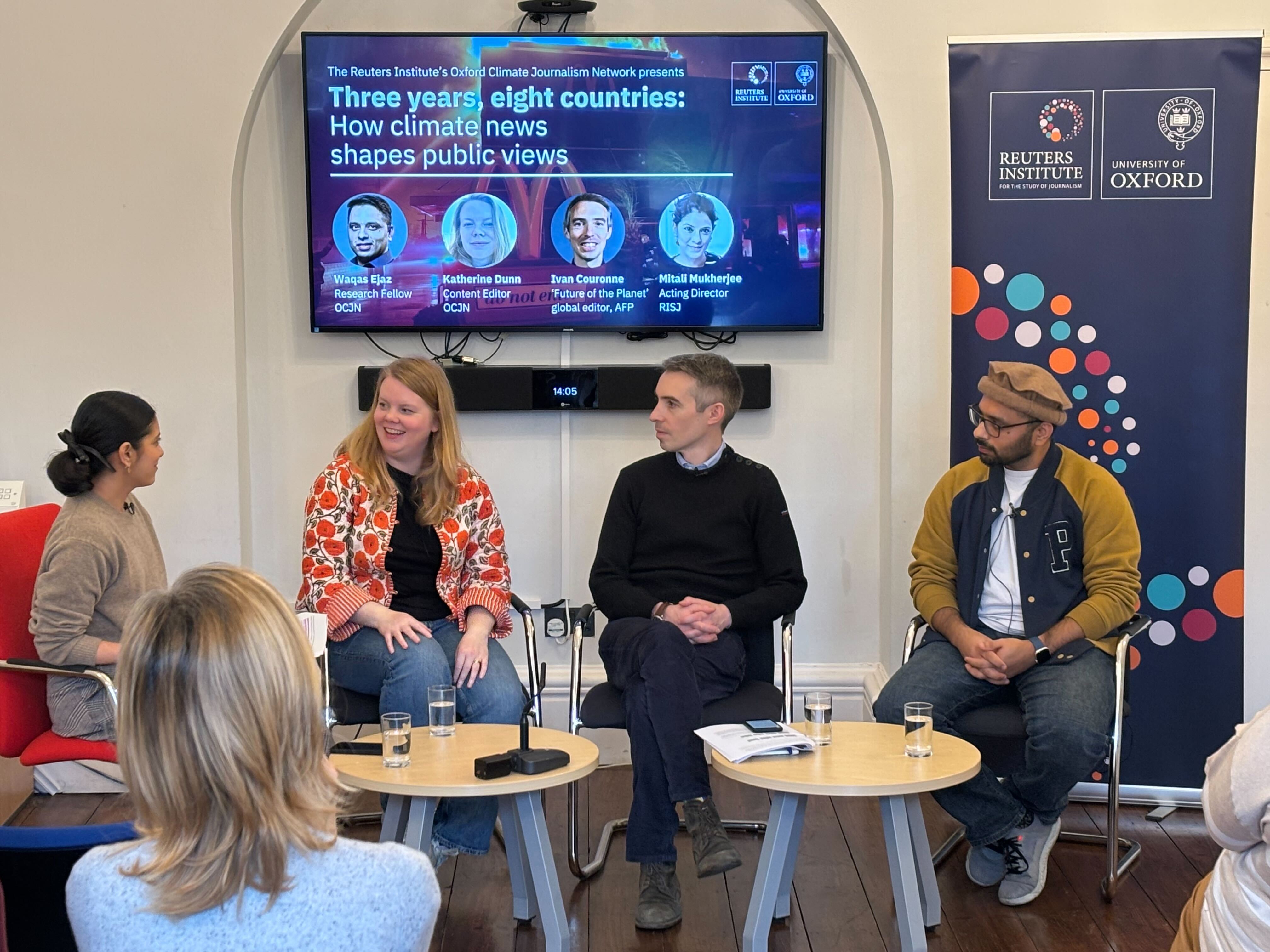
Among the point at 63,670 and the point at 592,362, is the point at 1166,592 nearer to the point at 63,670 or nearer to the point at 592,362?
the point at 592,362

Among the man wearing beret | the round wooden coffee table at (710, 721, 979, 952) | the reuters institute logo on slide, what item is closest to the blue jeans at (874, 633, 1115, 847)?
the man wearing beret

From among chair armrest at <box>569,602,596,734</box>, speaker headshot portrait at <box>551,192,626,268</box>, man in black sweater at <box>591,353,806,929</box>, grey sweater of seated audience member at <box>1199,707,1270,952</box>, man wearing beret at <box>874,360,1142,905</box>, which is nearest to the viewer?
grey sweater of seated audience member at <box>1199,707,1270,952</box>

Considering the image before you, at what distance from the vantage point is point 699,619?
129 inches

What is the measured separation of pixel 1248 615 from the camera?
13.1ft

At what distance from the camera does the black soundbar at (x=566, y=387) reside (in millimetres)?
4113

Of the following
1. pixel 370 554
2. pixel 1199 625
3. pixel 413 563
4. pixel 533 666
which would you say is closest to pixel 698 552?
pixel 533 666

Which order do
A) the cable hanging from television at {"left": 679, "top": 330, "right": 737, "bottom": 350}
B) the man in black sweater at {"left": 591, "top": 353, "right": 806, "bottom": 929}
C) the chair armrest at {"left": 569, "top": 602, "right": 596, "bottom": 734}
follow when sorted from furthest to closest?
the cable hanging from television at {"left": 679, "top": 330, "right": 737, "bottom": 350}, the man in black sweater at {"left": 591, "top": 353, "right": 806, "bottom": 929}, the chair armrest at {"left": 569, "top": 602, "right": 596, "bottom": 734}

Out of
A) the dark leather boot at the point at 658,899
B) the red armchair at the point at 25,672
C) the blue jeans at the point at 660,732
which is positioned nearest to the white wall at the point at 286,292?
the red armchair at the point at 25,672

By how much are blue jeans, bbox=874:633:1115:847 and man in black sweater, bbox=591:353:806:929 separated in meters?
0.42

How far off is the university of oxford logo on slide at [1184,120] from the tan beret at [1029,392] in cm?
94

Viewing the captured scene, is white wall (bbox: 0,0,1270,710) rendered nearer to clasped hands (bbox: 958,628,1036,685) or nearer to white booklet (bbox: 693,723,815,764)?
clasped hands (bbox: 958,628,1036,685)

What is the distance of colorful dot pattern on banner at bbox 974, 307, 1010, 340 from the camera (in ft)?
12.3

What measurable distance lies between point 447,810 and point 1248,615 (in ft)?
8.59

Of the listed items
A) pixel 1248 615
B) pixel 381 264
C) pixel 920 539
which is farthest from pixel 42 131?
pixel 1248 615
